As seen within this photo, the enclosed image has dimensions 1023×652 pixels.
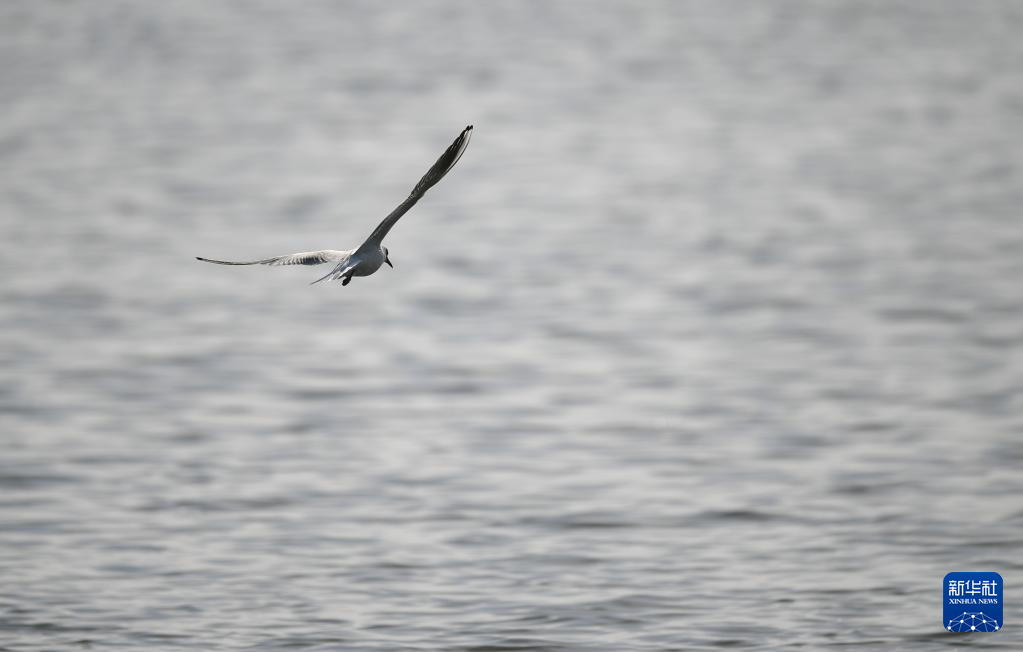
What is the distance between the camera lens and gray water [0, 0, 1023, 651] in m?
12.5

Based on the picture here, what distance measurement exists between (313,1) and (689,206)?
3131 centimetres

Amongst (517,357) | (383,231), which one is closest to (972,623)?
(383,231)

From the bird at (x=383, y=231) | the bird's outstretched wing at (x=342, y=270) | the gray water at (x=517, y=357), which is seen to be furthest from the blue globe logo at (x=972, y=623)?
the bird's outstretched wing at (x=342, y=270)

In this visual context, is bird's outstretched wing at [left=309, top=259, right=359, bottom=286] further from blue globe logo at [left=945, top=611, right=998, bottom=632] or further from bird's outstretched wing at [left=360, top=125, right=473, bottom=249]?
blue globe logo at [left=945, top=611, right=998, bottom=632]

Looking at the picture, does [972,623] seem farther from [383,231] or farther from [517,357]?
[517,357]

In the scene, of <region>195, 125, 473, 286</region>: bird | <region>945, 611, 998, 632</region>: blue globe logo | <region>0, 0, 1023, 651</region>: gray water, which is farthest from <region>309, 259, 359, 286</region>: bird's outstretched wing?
<region>945, 611, 998, 632</region>: blue globe logo

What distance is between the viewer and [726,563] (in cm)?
1298

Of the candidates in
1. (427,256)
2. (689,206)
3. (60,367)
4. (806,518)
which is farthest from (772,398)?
(689,206)

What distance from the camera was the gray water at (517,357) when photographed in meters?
12.5

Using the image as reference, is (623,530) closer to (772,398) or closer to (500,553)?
(500,553)

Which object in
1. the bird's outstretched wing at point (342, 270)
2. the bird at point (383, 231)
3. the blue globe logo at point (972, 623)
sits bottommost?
the blue globe logo at point (972, 623)

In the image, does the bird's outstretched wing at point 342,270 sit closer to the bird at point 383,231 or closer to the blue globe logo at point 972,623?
the bird at point 383,231

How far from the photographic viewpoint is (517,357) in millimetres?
20328

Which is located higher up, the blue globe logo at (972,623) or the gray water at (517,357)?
the gray water at (517,357)
